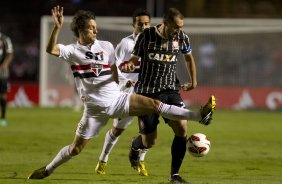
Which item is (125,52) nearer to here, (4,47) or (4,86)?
(4,47)

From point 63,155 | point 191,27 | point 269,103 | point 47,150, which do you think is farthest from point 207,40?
point 63,155

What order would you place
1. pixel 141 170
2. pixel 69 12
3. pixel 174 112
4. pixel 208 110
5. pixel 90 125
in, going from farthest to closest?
pixel 69 12
pixel 141 170
pixel 90 125
pixel 174 112
pixel 208 110

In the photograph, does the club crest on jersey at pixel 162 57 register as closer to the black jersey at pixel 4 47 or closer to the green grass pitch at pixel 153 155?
the green grass pitch at pixel 153 155

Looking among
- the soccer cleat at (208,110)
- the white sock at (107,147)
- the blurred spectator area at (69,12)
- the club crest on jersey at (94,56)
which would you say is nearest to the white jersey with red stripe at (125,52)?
the white sock at (107,147)

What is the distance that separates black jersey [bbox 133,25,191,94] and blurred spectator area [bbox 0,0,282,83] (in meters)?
18.5

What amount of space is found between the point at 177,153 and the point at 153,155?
3578 mm

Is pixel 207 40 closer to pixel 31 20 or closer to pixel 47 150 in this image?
pixel 31 20

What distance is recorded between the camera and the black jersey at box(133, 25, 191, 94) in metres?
8.98

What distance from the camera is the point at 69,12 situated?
2917cm

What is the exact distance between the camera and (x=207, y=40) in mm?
24844

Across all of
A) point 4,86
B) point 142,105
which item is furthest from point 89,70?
point 4,86

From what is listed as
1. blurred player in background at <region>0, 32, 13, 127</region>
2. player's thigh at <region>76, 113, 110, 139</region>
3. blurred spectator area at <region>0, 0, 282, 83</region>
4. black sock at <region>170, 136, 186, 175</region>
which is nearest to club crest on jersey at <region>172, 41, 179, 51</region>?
black sock at <region>170, 136, 186, 175</region>

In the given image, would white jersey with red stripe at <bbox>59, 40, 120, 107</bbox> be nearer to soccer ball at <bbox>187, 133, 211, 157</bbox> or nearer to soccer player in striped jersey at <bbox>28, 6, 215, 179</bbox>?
soccer player in striped jersey at <bbox>28, 6, 215, 179</bbox>

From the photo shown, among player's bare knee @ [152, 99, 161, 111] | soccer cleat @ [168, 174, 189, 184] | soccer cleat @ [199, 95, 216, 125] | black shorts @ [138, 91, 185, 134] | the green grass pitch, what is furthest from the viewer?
the green grass pitch
